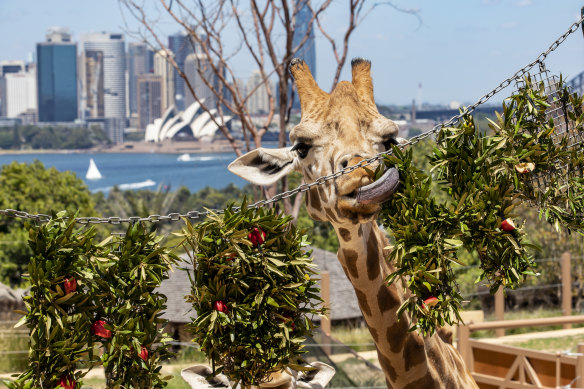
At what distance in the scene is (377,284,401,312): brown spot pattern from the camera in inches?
173

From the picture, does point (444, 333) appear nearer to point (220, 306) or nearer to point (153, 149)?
point (220, 306)

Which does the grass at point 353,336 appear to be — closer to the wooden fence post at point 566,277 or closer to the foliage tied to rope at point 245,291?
the wooden fence post at point 566,277

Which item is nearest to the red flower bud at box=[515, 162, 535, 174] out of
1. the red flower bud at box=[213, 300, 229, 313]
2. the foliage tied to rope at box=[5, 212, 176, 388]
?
the red flower bud at box=[213, 300, 229, 313]

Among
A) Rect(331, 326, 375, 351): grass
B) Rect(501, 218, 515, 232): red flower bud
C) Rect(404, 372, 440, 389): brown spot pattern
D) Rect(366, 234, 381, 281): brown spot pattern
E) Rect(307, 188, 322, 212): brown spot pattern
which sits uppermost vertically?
Rect(307, 188, 322, 212): brown spot pattern

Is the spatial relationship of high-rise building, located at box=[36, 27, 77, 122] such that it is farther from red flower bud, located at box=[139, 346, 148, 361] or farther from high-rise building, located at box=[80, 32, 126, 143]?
red flower bud, located at box=[139, 346, 148, 361]

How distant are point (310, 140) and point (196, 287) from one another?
1.06 m

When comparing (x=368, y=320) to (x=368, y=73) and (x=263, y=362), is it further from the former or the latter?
(x=368, y=73)

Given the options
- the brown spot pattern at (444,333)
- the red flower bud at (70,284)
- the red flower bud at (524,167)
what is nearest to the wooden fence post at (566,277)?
the brown spot pattern at (444,333)

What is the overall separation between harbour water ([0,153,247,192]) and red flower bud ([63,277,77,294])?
143182mm

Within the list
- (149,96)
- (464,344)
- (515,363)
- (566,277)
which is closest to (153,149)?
(149,96)

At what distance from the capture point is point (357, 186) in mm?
3910

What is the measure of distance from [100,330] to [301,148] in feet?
5.06

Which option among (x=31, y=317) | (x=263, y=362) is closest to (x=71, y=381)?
(x=31, y=317)

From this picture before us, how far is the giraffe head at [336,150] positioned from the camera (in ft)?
12.9
